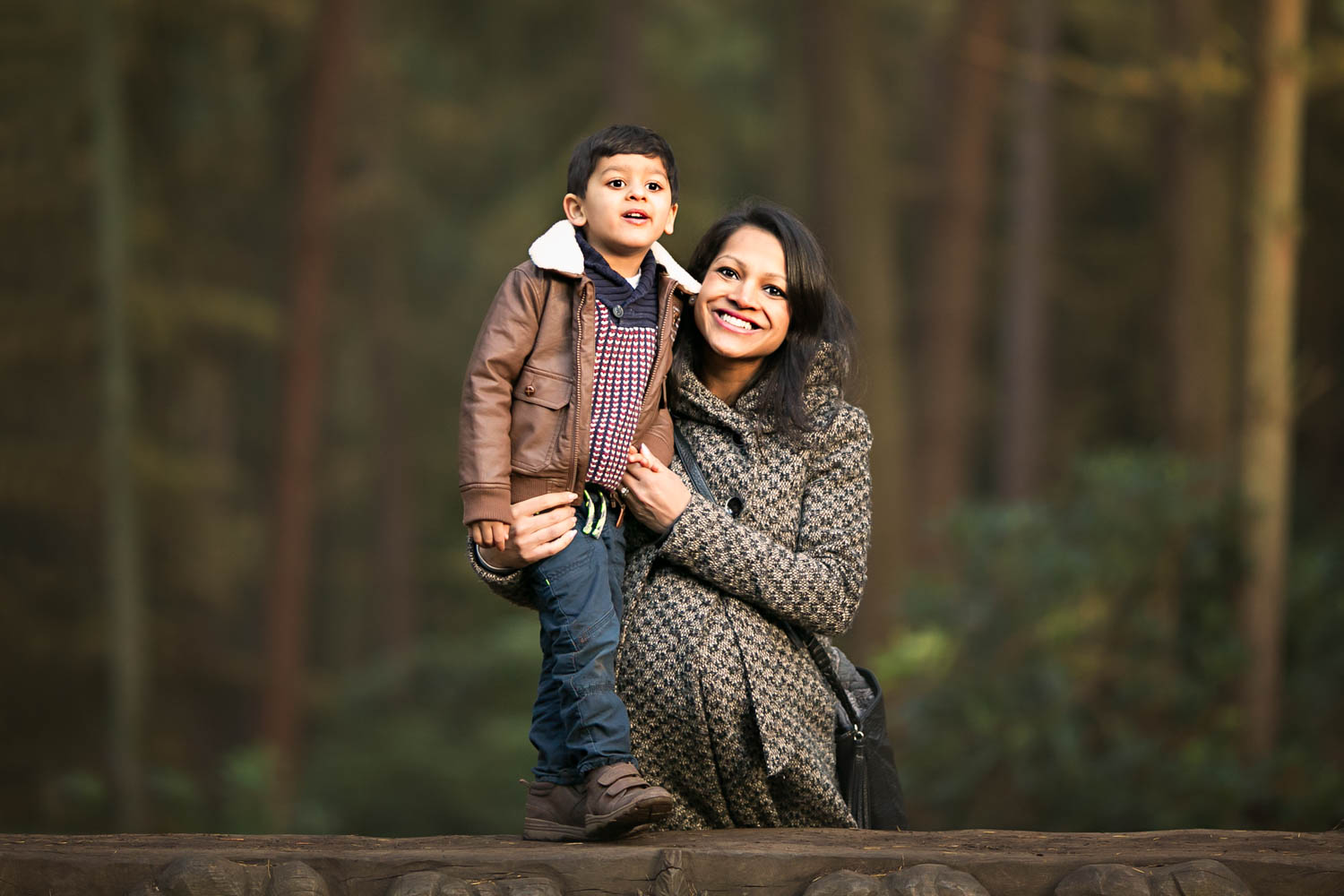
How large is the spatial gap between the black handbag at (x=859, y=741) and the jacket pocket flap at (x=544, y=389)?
0.48 m

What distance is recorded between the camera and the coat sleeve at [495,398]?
11.5 feet

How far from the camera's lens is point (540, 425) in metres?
3.59

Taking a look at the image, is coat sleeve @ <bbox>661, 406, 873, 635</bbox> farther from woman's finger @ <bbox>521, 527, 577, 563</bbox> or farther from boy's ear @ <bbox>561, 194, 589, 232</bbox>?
boy's ear @ <bbox>561, 194, 589, 232</bbox>

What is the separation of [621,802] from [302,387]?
12613mm

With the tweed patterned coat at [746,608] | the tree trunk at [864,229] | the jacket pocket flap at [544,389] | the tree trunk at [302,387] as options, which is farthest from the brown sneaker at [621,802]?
the tree trunk at [302,387]

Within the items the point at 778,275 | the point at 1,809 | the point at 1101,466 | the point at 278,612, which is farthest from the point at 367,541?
the point at 778,275

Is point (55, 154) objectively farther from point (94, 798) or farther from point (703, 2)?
point (703, 2)

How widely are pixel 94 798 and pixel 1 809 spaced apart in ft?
3.54

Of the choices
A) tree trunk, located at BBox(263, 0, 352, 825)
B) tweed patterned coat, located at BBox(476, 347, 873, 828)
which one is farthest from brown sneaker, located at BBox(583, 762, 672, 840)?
tree trunk, located at BBox(263, 0, 352, 825)

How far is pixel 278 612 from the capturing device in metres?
15.2

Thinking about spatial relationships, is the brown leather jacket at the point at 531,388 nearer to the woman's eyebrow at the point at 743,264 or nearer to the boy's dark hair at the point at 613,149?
the boy's dark hair at the point at 613,149

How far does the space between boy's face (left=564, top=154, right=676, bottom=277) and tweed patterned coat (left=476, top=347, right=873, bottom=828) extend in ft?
1.51

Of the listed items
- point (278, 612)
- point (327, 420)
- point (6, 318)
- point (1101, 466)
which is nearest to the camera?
point (1101, 466)

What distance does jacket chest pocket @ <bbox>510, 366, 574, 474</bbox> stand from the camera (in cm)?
358
